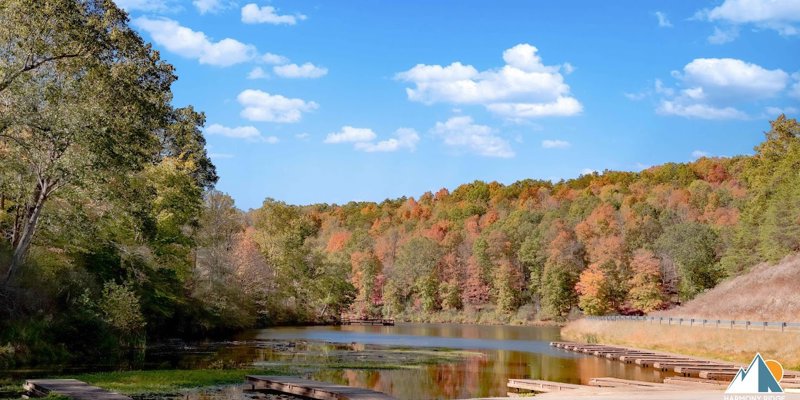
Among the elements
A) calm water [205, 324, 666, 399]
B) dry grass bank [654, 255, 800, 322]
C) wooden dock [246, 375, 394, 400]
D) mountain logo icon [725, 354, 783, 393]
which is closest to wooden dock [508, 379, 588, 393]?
calm water [205, 324, 666, 399]

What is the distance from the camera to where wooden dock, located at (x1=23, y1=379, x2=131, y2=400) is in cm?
2229

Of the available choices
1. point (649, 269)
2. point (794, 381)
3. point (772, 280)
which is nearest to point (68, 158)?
point (794, 381)

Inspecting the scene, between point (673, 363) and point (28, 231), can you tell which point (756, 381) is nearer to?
point (673, 363)

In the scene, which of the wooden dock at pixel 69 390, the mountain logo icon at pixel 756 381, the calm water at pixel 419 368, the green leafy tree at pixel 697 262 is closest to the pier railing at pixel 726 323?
the calm water at pixel 419 368

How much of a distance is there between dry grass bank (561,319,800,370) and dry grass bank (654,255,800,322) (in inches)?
316

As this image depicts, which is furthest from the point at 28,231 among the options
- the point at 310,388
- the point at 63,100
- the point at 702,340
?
the point at 702,340

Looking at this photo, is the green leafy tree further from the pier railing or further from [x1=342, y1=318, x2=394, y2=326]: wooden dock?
[x1=342, y1=318, x2=394, y2=326]: wooden dock

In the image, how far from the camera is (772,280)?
221 feet

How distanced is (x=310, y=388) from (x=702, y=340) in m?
31.9

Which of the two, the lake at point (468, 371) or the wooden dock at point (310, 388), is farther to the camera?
the lake at point (468, 371)

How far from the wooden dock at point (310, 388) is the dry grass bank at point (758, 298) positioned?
41.0m

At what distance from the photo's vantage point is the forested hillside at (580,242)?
3713 inches

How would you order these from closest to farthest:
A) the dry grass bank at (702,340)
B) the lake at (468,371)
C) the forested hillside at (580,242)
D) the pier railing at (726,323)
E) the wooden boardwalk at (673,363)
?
the lake at (468,371)
the wooden boardwalk at (673,363)
the dry grass bank at (702,340)
the pier railing at (726,323)
the forested hillside at (580,242)

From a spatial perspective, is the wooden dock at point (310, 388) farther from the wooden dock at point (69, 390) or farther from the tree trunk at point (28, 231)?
the tree trunk at point (28, 231)
